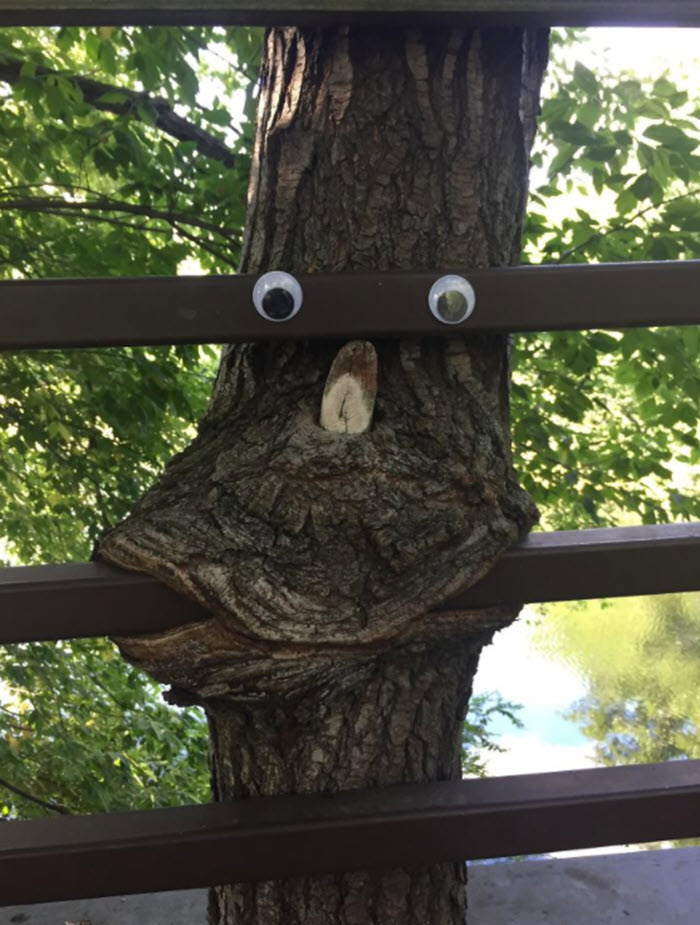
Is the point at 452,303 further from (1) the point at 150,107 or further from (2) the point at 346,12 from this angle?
(1) the point at 150,107

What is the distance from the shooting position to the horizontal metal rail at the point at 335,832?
3.96 feet

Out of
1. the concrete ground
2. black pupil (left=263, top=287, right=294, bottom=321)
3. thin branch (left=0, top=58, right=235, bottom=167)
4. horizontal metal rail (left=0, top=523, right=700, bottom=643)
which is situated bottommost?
the concrete ground

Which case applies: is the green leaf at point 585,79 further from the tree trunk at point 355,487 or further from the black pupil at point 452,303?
the black pupil at point 452,303

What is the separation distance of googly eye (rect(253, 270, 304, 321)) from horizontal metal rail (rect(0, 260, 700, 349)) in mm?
12

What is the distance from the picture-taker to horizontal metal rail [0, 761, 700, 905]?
1.21 metres

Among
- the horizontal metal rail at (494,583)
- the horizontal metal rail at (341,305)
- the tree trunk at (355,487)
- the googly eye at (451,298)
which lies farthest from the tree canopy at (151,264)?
the horizontal metal rail at (494,583)

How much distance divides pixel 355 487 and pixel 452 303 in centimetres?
27

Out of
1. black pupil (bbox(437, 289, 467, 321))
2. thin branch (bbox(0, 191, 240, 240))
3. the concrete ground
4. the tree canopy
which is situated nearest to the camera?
black pupil (bbox(437, 289, 467, 321))

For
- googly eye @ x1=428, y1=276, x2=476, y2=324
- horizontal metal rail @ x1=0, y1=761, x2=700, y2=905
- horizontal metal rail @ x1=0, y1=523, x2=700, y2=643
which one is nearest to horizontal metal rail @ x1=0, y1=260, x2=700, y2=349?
googly eye @ x1=428, y1=276, x2=476, y2=324

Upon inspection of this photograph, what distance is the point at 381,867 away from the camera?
1245mm

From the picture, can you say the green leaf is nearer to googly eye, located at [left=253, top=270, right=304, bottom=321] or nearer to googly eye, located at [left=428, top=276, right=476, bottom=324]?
googly eye, located at [left=428, top=276, right=476, bottom=324]

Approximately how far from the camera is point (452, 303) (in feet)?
3.93

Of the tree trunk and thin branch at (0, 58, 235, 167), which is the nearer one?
the tree trunk

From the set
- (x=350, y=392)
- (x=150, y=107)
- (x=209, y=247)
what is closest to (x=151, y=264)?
(x=209, y=247)
